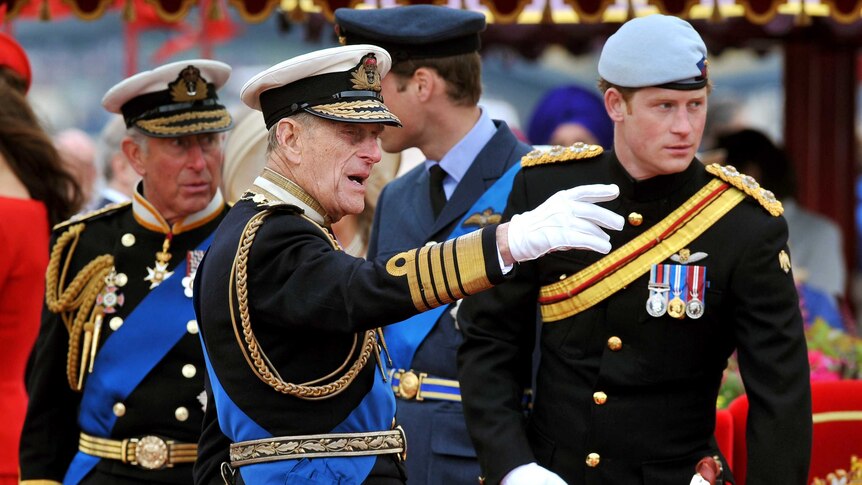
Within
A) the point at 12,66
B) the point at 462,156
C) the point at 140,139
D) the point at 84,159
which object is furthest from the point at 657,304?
the point at 84,159

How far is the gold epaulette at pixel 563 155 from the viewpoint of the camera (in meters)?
3.51

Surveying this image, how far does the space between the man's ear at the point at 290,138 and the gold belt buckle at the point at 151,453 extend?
1.17 meters

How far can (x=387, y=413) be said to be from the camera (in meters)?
3.15

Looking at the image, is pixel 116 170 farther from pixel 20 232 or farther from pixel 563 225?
pixel 563 225

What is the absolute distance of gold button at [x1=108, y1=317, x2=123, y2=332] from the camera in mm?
3988

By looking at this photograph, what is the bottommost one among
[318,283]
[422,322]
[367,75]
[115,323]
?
[422,322]

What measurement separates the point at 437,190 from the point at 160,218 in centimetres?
82

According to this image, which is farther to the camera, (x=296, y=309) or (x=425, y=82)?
(x=425, y=82)

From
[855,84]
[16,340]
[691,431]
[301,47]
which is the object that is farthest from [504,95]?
[691,431]

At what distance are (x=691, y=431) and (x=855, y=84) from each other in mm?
5199

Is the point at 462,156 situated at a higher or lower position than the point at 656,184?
lower

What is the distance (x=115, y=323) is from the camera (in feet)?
13.1

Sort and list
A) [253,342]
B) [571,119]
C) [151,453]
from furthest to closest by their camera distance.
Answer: [571,119] < [151,453] < [253,342]

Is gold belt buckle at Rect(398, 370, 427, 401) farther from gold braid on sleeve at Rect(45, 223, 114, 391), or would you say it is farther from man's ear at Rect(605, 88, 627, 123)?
man's ear at Rect(605, 88, 627, 123)
